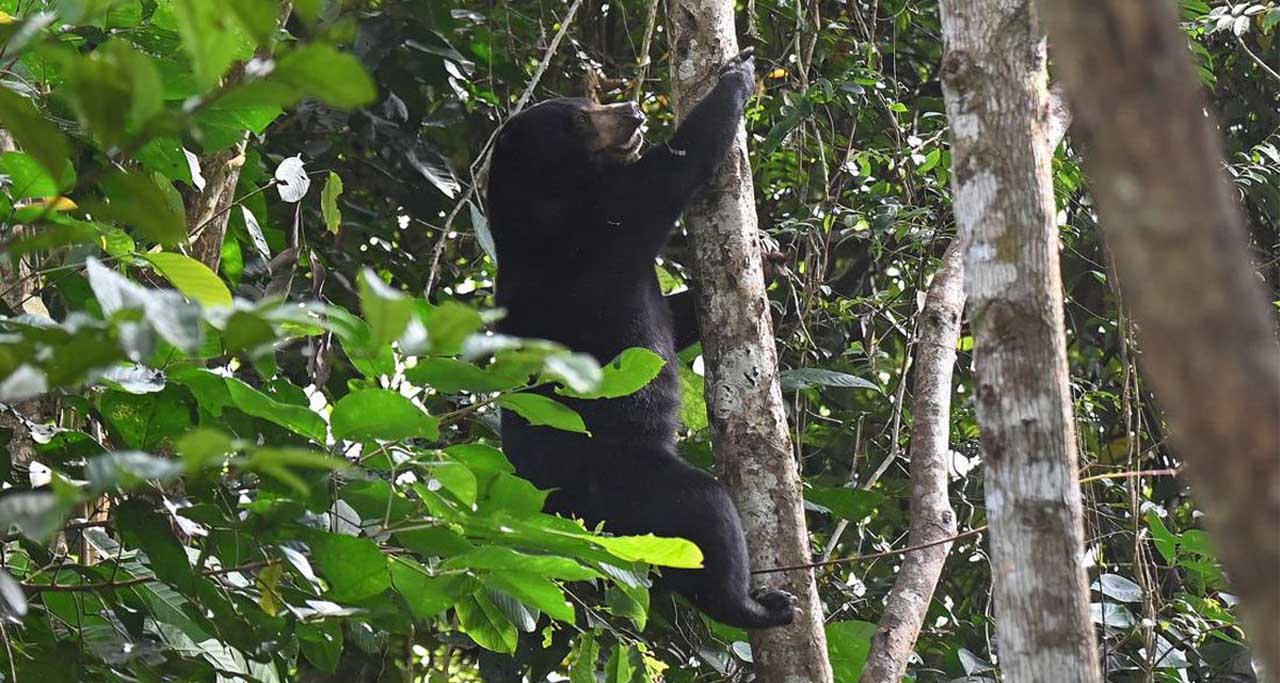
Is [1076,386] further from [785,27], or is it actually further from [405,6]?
[405,6]

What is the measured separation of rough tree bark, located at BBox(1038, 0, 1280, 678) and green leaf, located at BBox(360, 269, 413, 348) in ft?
2.26

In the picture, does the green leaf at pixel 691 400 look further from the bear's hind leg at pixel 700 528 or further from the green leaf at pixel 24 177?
the green leaf at pixel 24 177

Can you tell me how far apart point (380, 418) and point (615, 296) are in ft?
8.19

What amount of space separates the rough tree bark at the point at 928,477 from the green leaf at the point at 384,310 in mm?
2376

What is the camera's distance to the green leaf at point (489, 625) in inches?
126

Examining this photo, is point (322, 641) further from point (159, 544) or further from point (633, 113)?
point (633, 113)

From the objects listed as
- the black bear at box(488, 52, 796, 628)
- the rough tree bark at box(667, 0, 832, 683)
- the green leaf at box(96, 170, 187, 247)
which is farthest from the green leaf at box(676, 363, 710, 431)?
the green leaf at box(96, 170, 187, 247)

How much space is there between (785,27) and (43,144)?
4791mm

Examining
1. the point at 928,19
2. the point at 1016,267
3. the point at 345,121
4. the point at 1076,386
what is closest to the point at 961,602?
the point at 1076,386

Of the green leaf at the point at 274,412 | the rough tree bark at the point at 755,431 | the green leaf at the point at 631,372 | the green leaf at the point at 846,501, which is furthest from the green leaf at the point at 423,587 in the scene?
the green leaf at the point at 846,501

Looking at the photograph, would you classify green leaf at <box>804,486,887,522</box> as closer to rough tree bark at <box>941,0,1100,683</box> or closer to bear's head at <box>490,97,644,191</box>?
bear's head at <box>490,97,644,191</box>

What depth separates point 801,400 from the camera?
5.30 m

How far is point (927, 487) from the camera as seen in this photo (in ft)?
Answer: 12.1

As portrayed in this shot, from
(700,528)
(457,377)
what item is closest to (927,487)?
(700,528)
